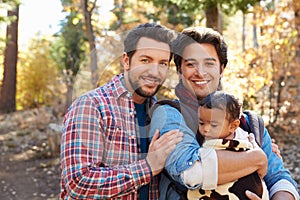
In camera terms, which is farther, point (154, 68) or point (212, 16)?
point (212, 16)

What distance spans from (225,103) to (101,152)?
1.83 feet

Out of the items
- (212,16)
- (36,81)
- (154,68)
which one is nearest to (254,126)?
(154,68)

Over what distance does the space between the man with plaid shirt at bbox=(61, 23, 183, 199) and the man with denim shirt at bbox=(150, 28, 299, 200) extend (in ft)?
0.22

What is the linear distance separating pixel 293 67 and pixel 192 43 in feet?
17.0

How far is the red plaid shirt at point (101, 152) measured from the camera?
1870 mm

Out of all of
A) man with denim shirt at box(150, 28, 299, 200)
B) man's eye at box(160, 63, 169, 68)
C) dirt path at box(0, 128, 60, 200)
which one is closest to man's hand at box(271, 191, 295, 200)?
man with denim shirt at box(150, 28, 299, 200)

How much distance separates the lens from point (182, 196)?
1.95m

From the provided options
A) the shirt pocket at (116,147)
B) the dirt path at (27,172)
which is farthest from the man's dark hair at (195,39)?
the dirt path at (27,172)

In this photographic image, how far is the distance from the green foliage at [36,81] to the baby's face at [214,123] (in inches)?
530

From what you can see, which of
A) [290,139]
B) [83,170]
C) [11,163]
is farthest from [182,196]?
[11,163]

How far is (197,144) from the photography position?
192cm

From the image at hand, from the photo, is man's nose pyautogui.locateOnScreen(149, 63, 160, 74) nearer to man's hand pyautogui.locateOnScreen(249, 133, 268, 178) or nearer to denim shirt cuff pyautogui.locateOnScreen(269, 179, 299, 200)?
man's hand pyautogui.locateOnScreen(249, 133, 268, 178)

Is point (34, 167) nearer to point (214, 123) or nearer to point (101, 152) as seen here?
point (101, 152)

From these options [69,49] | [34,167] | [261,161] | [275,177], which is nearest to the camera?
[261,161]
